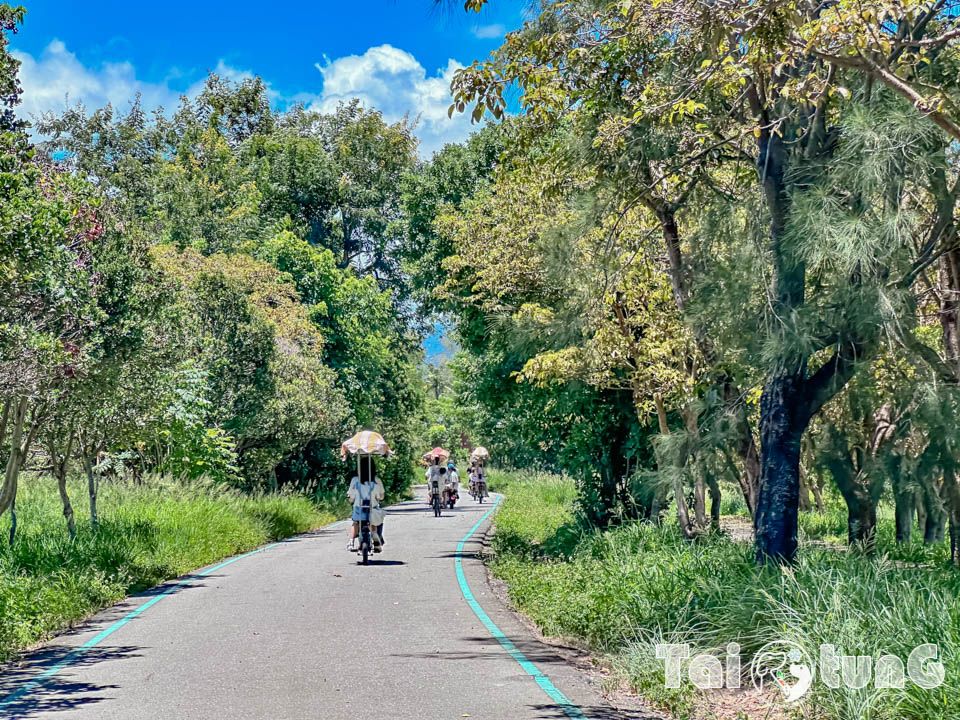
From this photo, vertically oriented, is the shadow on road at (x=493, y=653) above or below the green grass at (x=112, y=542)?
below

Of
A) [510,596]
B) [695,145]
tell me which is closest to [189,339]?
[510,596]

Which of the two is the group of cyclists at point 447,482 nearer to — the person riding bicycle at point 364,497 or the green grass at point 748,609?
the person riding bicycle at point 364,497

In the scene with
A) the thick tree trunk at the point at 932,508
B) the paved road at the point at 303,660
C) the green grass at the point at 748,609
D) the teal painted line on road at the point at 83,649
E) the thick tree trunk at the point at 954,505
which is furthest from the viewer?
the thick tree trunk at the point at 932,508

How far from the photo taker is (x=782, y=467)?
1071 centimetres

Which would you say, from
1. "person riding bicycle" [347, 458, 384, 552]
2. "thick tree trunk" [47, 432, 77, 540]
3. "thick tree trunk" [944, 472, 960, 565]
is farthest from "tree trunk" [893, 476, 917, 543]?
"thick tree trunk" [47, 432, 77, 540]

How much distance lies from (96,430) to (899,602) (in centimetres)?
1326

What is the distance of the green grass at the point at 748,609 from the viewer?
22.6 ft

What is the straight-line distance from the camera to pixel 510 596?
584 inches

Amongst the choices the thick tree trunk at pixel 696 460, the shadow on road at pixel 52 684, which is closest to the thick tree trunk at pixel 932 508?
the thick tree trunk at pixel 696 460

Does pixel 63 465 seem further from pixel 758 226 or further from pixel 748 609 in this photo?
pixel 748 609

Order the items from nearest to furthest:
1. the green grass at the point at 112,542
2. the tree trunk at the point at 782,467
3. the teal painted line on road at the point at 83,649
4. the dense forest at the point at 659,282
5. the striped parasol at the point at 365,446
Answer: the teal painted line on road at the point at 83,649
the dense forest at the point at 659,282
the tree trunk at the point at 782,467
the green grass at the point at 112,542
the striped parasol at the point at 365,446

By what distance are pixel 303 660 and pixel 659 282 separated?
8.45m

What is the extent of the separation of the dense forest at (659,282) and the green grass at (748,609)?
0.97 meters

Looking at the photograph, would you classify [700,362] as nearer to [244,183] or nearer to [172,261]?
[172,261]
